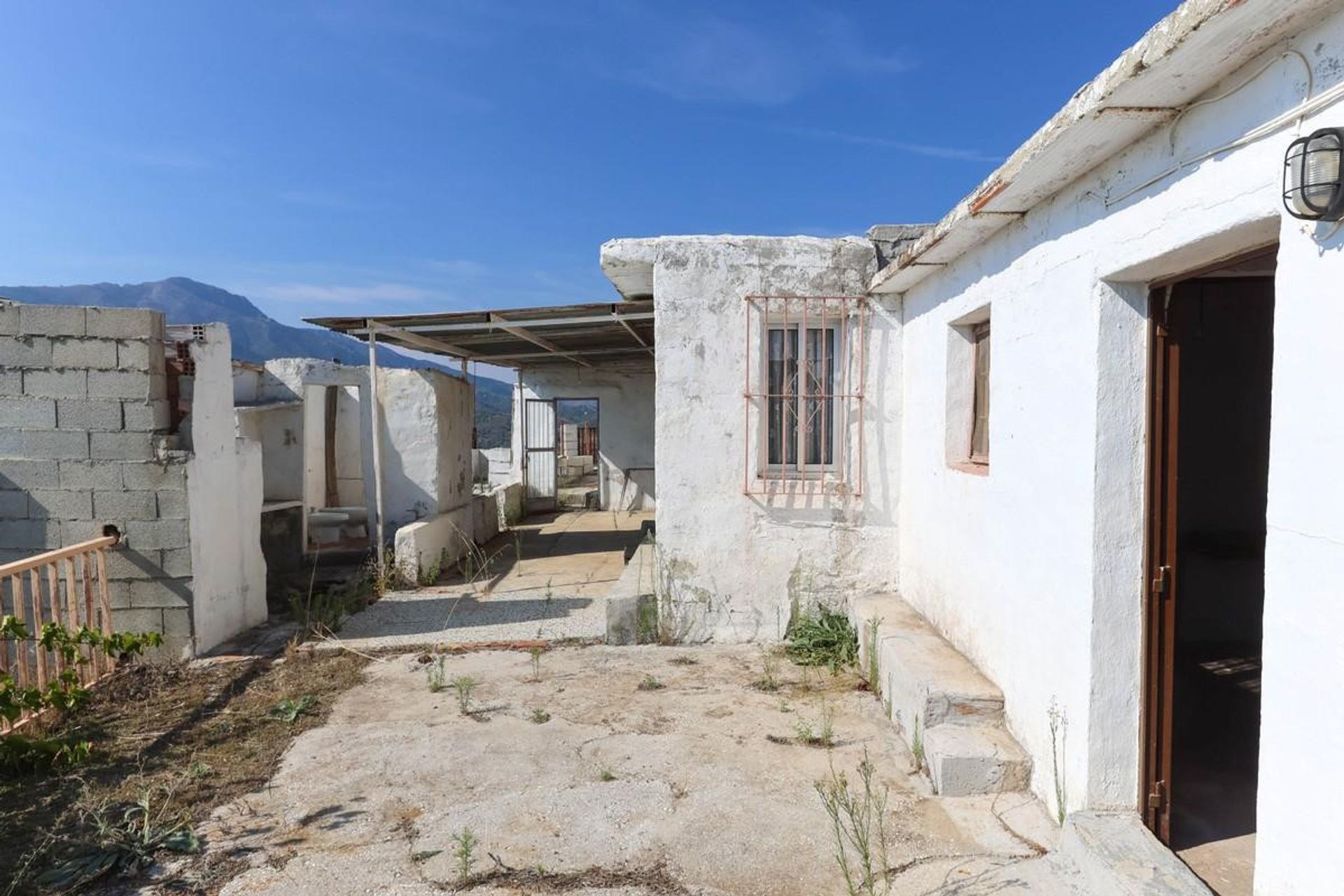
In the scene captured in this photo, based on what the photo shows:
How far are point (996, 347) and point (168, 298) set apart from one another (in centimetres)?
9553

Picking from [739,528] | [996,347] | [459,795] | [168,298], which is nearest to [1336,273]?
[996,347]

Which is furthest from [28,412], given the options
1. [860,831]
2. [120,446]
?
[860,831]

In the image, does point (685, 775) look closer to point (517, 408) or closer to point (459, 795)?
point (459, 795)

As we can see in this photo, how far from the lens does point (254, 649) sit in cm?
571

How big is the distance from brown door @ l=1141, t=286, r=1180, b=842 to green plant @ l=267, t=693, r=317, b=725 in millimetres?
4318

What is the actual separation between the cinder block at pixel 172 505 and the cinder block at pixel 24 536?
2.52ft

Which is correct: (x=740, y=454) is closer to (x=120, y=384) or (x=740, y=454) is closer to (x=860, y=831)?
(x=860, y=831)

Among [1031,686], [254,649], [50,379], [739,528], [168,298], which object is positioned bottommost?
[254,649]

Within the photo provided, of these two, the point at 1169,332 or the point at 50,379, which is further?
the point at 50,379

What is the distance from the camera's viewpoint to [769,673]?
501 centimetres

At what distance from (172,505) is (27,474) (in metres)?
1.00

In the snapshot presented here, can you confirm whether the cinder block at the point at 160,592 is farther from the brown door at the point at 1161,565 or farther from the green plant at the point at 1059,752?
the brown door at the point at 1161,565

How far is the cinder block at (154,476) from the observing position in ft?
17.2

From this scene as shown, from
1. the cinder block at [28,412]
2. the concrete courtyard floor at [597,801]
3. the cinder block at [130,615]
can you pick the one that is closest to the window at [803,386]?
the concrete courtyard floor at [597,801]
